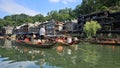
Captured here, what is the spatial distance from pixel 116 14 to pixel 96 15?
30.2 ft

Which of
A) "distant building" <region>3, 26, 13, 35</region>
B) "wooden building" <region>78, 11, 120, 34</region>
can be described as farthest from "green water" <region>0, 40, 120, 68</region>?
"distant building" <region>3, 26, 13, 35</region>

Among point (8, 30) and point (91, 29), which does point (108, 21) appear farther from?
point (8, 30)

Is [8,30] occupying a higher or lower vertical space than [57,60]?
higher

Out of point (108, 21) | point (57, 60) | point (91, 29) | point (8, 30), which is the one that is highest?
point (108, 21)

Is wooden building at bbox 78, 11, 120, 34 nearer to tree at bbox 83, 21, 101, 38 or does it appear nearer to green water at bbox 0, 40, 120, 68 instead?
tree at bbox 83, 21, 101, 38

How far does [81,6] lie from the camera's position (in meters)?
104

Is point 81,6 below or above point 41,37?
above

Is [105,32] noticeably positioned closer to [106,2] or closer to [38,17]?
[106,2]

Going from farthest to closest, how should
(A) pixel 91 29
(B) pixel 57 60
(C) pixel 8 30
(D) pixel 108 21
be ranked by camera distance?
(C) pixel 8 30 < (D) pixel 108 21 < (A) pixel 91 29 < (B) pixel 57 60

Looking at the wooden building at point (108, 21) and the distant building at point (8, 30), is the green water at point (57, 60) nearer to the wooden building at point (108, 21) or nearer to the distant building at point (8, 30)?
the wooden building at point (108, 21)

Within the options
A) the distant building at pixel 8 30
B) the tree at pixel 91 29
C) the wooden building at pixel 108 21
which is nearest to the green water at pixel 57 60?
the tree at pixel 91 29

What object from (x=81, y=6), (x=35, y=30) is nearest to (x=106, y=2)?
(x=81, y=6)

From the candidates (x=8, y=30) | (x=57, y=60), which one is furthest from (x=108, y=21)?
(x=8, y=30)

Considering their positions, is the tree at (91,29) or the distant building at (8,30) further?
the distant building at (8,30)
